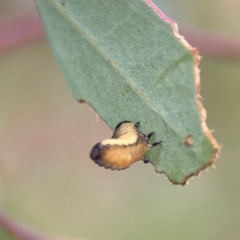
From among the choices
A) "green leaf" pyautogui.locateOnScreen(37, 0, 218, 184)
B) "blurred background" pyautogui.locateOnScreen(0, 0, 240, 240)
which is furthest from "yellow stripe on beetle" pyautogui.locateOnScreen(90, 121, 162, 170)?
"blurred background" pyautogui.locateOnScreen(0, 0, 240, 240)

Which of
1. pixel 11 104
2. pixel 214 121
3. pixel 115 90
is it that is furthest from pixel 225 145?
pixel 115 90

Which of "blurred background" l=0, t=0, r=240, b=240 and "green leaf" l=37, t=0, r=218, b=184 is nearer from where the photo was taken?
"green leaf" l=37, t=0, r=218, b=184

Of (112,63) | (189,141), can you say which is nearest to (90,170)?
(112,63)

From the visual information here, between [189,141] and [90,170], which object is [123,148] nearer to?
[189,141]

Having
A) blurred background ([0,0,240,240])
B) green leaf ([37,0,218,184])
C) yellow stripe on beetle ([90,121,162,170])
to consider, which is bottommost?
yellow stripe on beetle ([90,121,162,170])

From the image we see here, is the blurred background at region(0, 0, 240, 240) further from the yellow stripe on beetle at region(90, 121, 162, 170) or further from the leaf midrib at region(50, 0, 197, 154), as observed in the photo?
the yellow stripe on beetle at region(90, 121, 162, 170)

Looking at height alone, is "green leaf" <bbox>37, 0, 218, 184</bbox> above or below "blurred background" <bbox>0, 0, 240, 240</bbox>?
below

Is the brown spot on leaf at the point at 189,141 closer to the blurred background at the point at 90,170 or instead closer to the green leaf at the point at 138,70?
the green leaf at the point at 138,70

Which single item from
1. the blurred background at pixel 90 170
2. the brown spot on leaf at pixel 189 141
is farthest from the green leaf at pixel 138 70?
the blurred background at pixel 90 170
